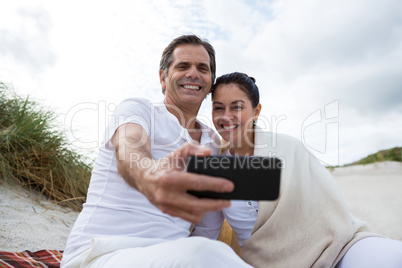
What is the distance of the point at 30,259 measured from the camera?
255 centimetres

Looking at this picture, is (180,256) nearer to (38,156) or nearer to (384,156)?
(38,156)

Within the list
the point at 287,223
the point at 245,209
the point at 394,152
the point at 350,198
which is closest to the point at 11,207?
the point at 245,209

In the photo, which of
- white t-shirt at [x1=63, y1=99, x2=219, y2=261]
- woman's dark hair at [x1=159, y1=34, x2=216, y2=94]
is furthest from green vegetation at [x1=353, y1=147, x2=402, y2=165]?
white t-shirt at [x1=63, y1=99, x2=219, y2=261]

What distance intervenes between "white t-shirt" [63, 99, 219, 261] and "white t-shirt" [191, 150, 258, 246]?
286 millimetres

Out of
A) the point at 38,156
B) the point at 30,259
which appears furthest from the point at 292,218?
the point at 38,156

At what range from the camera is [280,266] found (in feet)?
6.52

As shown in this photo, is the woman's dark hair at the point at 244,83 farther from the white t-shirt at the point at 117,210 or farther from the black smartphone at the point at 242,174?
the black smartphone at the point at 242,174

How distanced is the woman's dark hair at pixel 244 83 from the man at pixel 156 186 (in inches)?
4.4

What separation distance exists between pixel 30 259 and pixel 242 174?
7.47ft

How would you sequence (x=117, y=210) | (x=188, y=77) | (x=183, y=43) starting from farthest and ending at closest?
(x=183, y=43) < (x=188, y=77) < (x=117, y=210)

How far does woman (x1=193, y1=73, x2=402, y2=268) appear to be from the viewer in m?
1.87

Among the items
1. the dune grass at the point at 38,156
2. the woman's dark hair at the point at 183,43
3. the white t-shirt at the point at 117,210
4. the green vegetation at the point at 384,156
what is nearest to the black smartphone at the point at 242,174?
the white t-shirt at the point at 117,210

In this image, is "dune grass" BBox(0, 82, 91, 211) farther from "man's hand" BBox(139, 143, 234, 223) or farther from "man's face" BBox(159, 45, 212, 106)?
"man's hand" BBox(139, 143, 234, 223)

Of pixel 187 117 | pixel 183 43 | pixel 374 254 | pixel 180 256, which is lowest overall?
pixel 374 254
